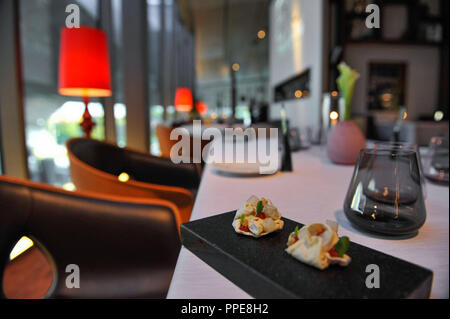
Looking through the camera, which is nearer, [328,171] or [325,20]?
[328,171]

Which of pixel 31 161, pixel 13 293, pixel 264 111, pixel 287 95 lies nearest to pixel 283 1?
pixel 287 95

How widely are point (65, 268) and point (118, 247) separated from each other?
0.53 ft

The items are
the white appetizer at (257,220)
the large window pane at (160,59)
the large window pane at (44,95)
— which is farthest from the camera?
the large window pane at (160,59)

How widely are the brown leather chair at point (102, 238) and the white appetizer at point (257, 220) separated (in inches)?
16.7

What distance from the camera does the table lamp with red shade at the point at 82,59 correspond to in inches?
73.7

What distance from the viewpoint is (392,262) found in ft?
1.36

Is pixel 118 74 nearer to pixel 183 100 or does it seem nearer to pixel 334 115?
pixel 183 100

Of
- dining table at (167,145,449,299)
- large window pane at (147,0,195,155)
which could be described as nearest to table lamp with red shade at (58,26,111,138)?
dining table at (167,145,449,299)

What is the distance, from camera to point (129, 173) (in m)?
1.88

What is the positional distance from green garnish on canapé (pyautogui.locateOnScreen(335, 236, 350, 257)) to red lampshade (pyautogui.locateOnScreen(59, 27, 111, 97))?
195 centimetres

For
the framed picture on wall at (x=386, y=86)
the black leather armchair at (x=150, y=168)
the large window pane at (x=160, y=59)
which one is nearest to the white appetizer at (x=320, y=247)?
the black leather armchair at (x=150, y=168)

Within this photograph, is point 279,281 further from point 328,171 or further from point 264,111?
point 264,111

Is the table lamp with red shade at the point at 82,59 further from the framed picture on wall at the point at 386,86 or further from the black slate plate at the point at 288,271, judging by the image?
the framed picture on wall at the point at 386,86

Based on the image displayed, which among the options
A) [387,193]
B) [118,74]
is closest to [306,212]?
[387,193]
